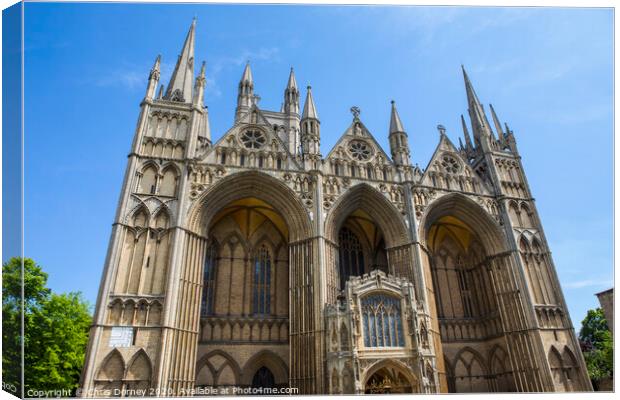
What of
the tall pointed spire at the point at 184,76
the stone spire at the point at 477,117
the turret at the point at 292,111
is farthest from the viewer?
the turret at the point at 292,111

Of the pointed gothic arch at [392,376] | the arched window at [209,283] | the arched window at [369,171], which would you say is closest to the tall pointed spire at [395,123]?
the arched window at [369,171]

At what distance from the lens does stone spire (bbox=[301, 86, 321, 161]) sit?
24.4 meters

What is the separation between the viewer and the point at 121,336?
16953 millimetres

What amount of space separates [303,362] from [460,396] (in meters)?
8.02

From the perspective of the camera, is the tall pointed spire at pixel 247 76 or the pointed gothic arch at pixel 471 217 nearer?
the pointed gothic arch at pixel 471 217

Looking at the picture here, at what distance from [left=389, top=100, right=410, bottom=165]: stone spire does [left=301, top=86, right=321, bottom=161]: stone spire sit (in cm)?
534

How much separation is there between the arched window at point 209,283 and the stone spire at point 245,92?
19224 mm

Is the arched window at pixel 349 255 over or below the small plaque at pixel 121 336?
over

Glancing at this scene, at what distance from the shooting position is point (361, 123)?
27.6 meters

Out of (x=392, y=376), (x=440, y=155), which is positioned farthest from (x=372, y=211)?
(x=392, y=376)

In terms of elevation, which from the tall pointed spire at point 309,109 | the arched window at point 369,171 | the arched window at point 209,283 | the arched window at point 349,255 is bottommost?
the arched window at point 209,283

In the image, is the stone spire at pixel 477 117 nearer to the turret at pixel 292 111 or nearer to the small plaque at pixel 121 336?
the turret at pixel 292 111

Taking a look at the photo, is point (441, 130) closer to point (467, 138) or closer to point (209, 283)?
point (467, 138)

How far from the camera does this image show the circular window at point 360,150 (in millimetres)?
25812
